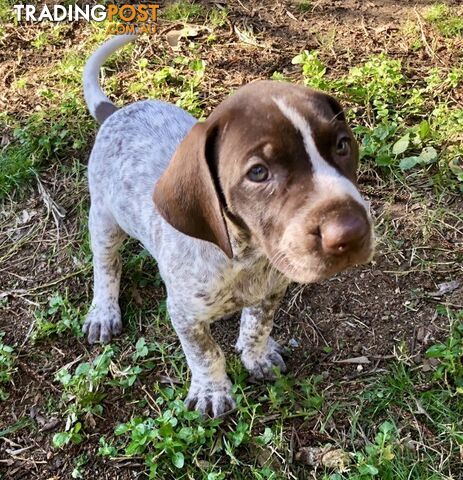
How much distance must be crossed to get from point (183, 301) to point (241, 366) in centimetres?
88

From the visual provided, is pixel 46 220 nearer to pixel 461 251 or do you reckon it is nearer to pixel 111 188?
pixel 111 188

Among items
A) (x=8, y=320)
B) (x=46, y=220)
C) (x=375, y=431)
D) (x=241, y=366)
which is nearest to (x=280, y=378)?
(x=241, y=366)

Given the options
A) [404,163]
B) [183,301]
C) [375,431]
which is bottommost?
[375,431]

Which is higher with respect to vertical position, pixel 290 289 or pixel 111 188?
pixel 111 188

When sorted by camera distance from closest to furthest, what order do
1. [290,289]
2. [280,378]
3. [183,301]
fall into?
[183,301]
[280,378]
[290,289]

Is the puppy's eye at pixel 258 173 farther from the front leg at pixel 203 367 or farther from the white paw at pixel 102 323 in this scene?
the white paw at pixel 102 323

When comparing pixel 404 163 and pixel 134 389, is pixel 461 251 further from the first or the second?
pixel 134 389

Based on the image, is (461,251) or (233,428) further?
(461,251)

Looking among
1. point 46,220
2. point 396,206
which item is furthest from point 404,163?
point 46,220

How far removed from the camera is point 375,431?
157 inches

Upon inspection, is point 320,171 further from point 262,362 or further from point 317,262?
point 262,362

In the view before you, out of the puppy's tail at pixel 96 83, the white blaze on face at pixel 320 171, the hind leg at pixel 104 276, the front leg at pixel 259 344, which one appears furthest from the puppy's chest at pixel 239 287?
the puppy's tail at pixel 96 83

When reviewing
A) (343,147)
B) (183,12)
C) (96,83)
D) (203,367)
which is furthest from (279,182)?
(183,12)

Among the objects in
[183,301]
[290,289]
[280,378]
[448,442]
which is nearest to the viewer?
[183,301]
